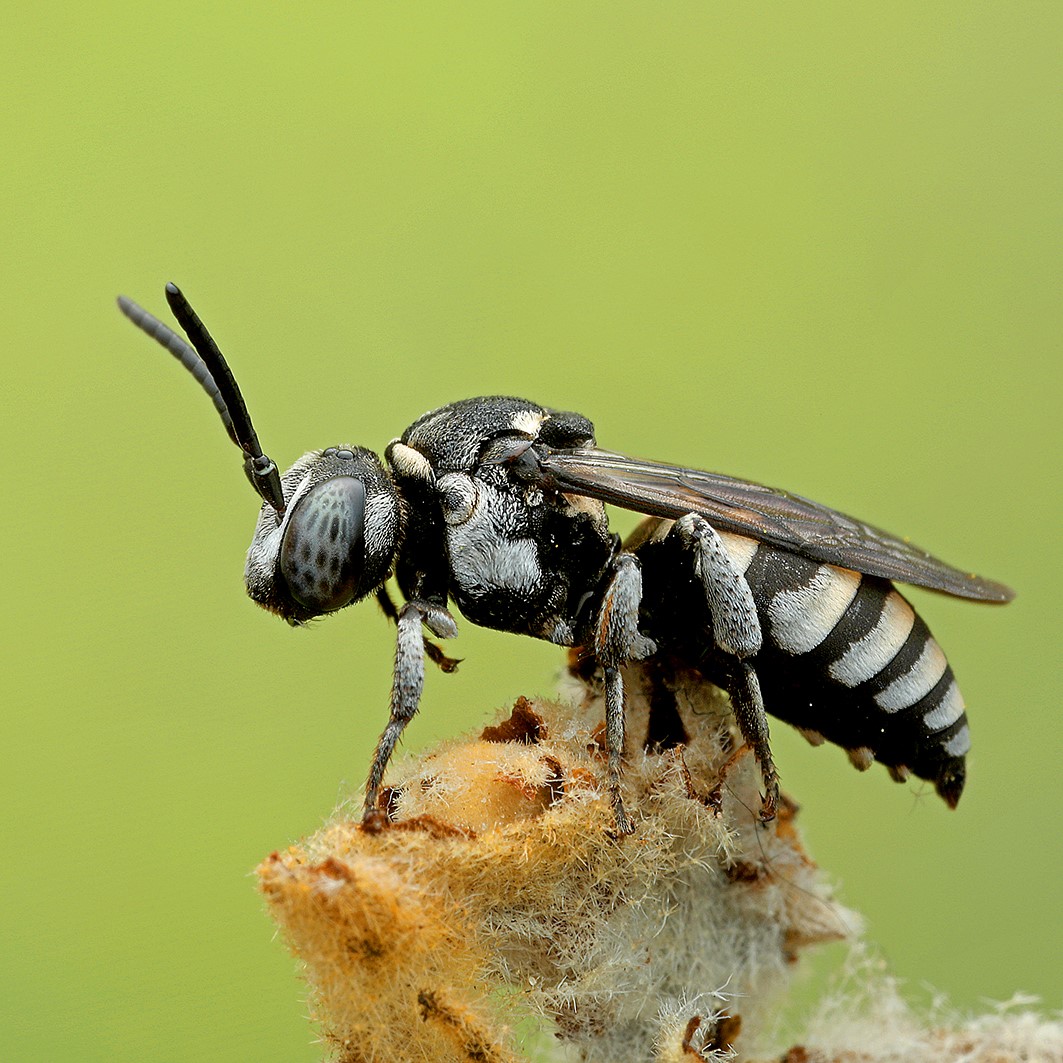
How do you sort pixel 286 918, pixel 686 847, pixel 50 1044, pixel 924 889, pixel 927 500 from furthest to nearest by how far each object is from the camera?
pixel 927 500, pixel 924 889, pixel 50 1044, pixel 686 847, pixel 286 918

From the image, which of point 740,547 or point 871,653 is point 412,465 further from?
point 871,653

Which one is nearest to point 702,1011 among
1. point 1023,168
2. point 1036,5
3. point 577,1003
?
point 577,1003

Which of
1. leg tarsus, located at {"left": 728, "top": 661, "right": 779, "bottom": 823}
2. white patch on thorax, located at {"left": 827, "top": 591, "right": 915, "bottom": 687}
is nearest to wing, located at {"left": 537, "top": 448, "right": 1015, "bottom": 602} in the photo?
white patch on thorax, located at {"left": 827, "top": 591, "right": 915, "bottom": 687}

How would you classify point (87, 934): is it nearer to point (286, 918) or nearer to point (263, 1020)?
point (263, 1020)

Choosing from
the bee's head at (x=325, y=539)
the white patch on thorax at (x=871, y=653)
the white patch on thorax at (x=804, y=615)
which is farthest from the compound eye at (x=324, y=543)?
the white patch on thorax at (x=871, y=653)

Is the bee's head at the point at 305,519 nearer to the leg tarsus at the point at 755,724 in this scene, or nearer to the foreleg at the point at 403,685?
the foreleg at the point at 403,685

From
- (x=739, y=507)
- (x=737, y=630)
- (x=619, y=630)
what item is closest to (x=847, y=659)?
(x=737, y=630)

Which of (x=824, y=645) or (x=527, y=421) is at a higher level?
(x=527, y=421)

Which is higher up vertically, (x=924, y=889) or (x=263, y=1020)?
(x=924, y=889)
